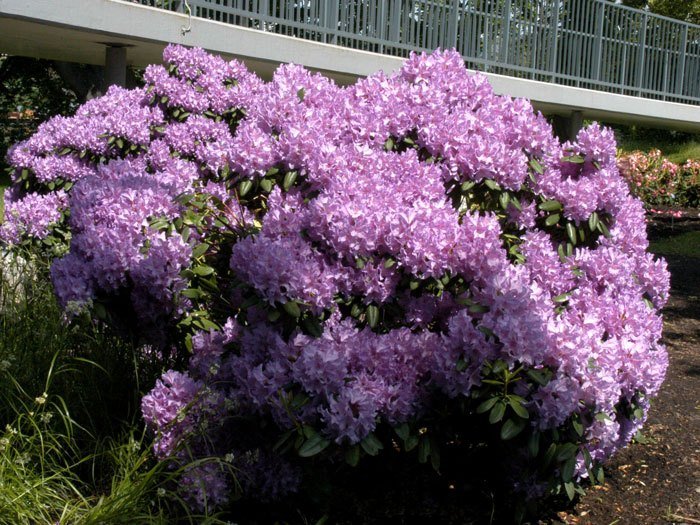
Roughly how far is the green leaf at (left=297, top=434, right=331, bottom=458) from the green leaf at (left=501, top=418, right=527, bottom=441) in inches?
22.6

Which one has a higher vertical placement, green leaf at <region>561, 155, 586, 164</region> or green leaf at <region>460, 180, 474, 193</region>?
green leaf at <region>561, 155, 586, 164</region>

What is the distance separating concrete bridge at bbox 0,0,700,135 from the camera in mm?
8539

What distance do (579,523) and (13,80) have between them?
23.5 meters

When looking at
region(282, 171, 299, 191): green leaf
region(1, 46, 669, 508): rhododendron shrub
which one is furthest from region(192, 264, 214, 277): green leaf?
region(282, 171, 299, 191): green leaf

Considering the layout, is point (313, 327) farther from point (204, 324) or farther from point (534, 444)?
point (534, 444)

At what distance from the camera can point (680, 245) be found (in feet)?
41.8

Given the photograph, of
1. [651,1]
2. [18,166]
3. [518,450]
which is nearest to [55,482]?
[518,450]

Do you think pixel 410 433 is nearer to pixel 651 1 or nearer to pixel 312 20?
pixel 312 20

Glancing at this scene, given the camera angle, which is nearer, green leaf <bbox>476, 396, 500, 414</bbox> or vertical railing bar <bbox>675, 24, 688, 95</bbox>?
green leaf <bbox>476, 396, 500, 414</bbox>

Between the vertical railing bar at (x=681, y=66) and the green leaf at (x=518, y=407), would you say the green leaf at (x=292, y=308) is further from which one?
the vertical railing bar at (x=681, y=66)

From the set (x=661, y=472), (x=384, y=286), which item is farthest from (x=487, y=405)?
(x=661, y=472)

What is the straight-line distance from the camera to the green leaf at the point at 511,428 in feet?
8.77

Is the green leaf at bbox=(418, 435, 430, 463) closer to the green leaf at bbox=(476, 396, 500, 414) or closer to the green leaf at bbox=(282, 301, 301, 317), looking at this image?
the green leaf at bbox=(476, 396, 500, 414)

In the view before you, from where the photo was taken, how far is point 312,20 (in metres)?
10.3
